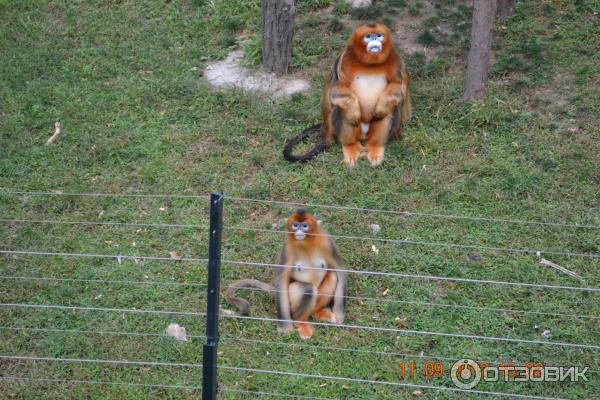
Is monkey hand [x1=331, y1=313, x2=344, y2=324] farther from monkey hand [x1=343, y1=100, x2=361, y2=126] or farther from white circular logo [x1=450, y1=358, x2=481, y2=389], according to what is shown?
monkey hand [x1=343, y1=100, x2=361, y2=126]

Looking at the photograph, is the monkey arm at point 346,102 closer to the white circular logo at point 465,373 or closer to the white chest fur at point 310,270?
the white chest fur at point 310,270

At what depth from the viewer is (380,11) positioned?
8.89m

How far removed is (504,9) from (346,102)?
3.00 metres

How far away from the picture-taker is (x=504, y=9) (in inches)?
344

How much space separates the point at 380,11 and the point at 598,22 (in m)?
2.49

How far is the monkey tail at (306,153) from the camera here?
681 centimetres

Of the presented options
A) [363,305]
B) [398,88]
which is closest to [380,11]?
[398,88]

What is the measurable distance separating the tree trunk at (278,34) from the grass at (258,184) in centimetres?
27

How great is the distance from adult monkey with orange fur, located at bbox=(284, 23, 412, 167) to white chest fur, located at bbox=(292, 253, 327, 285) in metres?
1.79

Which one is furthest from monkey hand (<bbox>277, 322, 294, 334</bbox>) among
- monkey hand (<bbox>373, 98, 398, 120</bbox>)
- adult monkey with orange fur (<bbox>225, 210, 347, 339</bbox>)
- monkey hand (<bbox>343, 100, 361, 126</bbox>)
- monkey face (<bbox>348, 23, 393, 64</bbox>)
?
monkey face (<bbox>348, 23, 393, 64</bbox>)

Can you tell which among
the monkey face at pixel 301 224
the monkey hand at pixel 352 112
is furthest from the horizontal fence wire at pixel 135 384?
the monkey hand at pixel 352 112

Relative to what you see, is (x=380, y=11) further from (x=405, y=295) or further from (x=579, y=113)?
(x=405, y=295)

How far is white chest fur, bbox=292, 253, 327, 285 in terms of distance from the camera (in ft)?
17.0

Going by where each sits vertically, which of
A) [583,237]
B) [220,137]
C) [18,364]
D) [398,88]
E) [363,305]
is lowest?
[18,364]
